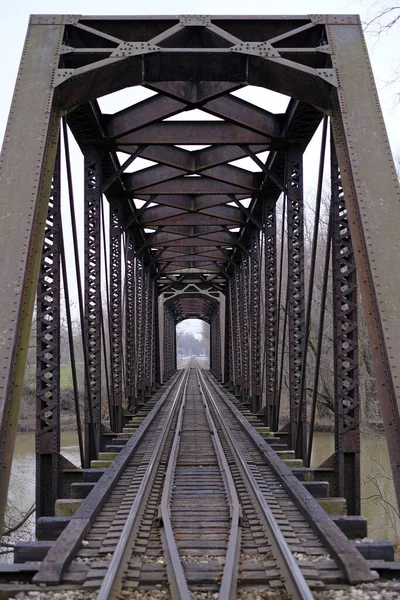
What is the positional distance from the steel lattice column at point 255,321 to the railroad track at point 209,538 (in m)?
8.54

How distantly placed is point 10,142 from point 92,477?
4.38 meters

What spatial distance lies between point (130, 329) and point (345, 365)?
1177 centimetres

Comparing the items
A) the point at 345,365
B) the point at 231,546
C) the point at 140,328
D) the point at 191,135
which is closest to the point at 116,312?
the point at 191,135

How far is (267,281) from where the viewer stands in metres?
15.5

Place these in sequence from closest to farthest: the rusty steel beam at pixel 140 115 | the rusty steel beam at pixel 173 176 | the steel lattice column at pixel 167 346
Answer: the rusty steel beam at pixel 140 115
the rusty steel beam at pixel 173 176
the steel lattice column at pixel 167 346

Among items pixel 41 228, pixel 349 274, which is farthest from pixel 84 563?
pixel 349 274

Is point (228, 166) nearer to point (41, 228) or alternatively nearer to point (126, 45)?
point (126, 45)

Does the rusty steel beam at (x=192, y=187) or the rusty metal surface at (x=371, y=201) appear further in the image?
the rusty steel beam at (x=192, y=187)

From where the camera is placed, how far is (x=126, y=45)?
8219 mm

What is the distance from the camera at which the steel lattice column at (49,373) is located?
29.1ft

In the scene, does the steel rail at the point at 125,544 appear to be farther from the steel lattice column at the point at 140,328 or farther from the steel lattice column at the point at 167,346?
the steel lattice column at the point at 167,346

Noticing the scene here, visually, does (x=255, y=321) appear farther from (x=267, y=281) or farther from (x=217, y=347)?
(x=217, y=347)

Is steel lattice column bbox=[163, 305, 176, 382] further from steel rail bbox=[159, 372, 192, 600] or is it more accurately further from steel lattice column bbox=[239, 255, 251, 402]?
steel rail bbox=[159, 372, 192, 600]

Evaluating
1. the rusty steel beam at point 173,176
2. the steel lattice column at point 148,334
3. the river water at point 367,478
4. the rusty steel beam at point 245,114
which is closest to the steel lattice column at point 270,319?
the rusty steel beam at point 173,176
